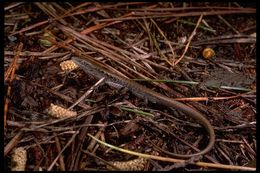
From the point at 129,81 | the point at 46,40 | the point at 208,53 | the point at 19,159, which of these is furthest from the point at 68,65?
the point at 208,53

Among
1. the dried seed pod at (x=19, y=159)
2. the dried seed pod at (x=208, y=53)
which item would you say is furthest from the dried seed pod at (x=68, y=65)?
the dried seed pod at (x=208, y=53)

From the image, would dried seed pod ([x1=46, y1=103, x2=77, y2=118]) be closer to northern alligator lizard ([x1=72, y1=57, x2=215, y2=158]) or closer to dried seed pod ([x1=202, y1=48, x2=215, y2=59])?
northern alligator lizard ([x1=72, y1=57, x2=215, y2=158])

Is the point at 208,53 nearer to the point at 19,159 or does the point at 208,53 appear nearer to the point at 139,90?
the point at 139,90

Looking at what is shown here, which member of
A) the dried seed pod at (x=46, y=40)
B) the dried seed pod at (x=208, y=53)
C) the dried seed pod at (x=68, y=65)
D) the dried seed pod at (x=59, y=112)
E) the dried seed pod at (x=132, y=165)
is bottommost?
the dried seed pod at (x=132, y=165)

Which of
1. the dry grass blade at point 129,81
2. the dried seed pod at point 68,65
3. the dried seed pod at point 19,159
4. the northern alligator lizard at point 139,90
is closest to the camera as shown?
the dried seed pod at point 19,159

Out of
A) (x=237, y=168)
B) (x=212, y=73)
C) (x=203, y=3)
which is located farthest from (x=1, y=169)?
(x=203, y=3)

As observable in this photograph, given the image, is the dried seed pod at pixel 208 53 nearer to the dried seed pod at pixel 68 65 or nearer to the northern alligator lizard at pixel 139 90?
the northern alligator lizard at pixel 139 90
